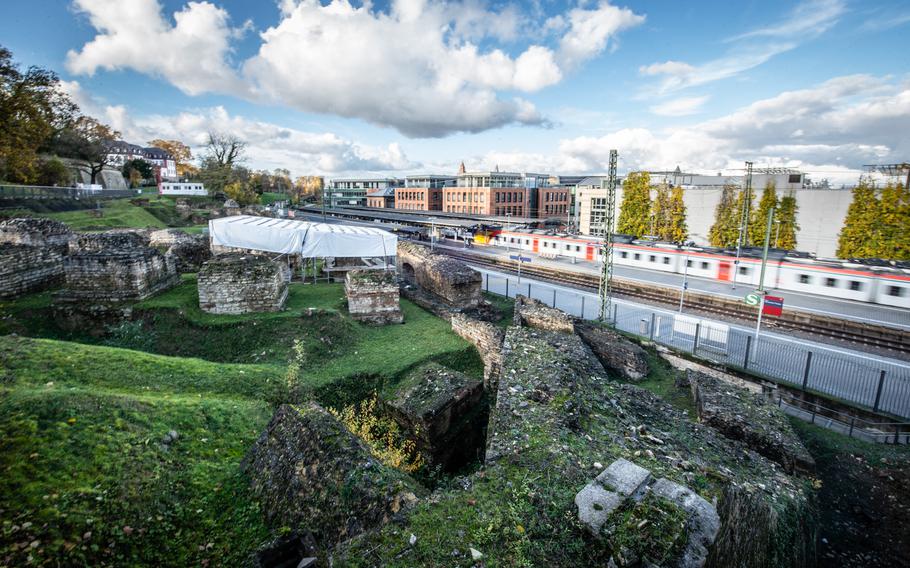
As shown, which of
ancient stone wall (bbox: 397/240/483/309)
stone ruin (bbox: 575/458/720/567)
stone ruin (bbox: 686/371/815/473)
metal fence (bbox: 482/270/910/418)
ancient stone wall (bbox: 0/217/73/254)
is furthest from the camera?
ancient stone wall (bbox: 397/240/483/309)

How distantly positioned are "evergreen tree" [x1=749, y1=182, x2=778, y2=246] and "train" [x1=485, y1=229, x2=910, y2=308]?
9054mm

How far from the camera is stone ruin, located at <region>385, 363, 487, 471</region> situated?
8258mm

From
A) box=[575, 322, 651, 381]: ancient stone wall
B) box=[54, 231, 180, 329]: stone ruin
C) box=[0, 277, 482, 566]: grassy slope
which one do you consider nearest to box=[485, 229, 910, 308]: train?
box=[575, 322, 651, 381]: ancient stone wall

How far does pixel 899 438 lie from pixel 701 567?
12124 mm

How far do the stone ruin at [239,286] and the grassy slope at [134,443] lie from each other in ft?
5.90

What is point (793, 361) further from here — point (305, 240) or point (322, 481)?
point (305, 240)

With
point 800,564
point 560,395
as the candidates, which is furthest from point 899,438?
point 560,395

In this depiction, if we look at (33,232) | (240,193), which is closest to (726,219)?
(33,232)

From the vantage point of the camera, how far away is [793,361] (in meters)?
14.1

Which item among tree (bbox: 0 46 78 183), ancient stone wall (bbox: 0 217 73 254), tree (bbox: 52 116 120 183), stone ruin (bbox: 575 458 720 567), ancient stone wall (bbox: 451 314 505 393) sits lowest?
ancient stone wall (bbox: 451 314 505 393)

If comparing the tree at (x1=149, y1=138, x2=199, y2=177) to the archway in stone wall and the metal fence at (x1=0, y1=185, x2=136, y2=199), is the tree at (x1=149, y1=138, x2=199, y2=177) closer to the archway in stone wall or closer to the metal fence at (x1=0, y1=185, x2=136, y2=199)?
the metal fence at (x1=0, y1=185, x2=136, y2=199)

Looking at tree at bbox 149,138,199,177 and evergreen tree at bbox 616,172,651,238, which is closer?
evergreen tree at bbox 616,172,651,238

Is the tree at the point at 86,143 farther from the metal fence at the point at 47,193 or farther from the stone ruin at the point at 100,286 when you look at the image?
the stone ruin at the point at 100,286

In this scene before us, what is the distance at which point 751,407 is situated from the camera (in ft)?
29.9
